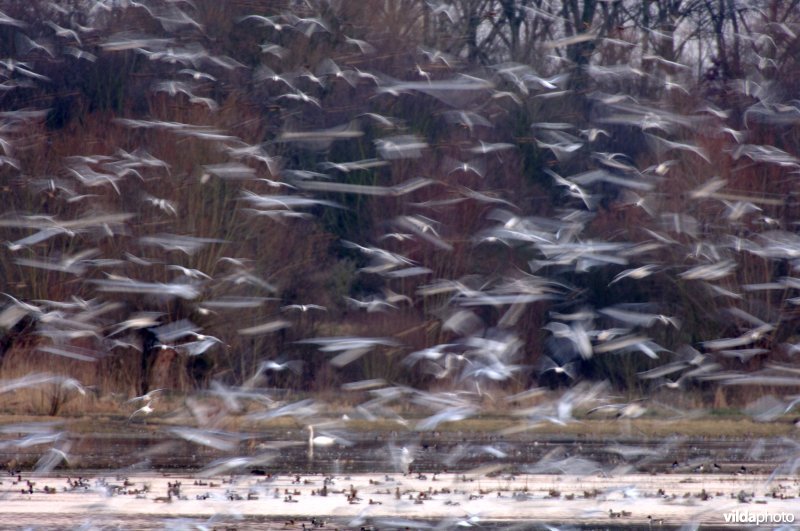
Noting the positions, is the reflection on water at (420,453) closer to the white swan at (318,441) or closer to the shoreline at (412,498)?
the white swan at (318,441)

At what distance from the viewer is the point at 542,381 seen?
31.1m

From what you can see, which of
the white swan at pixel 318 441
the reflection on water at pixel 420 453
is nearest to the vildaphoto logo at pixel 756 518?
the reflection on water at pixel 420 453

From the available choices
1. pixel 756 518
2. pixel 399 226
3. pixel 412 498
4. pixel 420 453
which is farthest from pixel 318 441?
pixel 399 226

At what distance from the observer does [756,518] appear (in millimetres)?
13758

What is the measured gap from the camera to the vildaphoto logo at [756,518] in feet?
44.5

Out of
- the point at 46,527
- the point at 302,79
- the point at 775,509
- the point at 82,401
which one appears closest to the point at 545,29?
the point at 302,79

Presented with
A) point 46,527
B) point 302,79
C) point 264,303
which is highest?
point 302,79

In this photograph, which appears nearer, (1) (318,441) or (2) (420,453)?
(2) (420,453)

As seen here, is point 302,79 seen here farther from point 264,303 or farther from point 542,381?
point 542,381

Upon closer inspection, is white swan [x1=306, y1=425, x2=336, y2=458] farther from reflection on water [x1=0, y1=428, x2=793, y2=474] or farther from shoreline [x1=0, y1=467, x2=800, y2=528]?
shoreline [x1=0, y1=467, x2=800, y2=528]

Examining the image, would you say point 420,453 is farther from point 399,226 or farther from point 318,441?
point 399,226

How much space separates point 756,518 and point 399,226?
61.4 feet

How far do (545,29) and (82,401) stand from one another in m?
17.2

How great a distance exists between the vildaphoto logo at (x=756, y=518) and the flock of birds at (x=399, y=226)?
7738 mm
